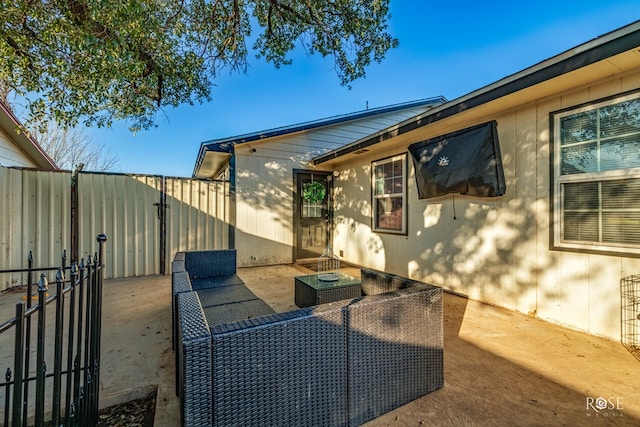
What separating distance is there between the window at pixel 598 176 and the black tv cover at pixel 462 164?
0.62 meters

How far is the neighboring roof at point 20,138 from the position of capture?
4422 mm

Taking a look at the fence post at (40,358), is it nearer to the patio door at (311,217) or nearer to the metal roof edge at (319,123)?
the metal roof edge at (319,123)

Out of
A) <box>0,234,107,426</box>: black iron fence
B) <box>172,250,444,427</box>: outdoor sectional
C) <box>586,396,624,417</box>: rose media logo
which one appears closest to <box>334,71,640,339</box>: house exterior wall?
<box>586,396,624,417</box>: rose media logo

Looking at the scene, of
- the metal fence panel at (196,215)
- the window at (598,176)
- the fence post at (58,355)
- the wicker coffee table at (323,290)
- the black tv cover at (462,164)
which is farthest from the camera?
the metal fence panel at (196,215)

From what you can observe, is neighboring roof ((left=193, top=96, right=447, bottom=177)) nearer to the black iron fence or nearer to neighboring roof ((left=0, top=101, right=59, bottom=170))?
neighboring roof ((left=0, top=101, right=59, bottom=170))

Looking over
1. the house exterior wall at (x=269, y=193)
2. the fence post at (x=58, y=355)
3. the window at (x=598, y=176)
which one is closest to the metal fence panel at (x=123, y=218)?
the house exterior wall at (x=269, y=193)

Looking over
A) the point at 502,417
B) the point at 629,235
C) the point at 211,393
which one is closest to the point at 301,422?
the point at 211,393

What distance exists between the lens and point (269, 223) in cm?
653

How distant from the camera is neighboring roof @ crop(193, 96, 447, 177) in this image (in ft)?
19.9

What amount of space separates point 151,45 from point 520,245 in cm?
582

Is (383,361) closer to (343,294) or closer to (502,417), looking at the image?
(502,417)

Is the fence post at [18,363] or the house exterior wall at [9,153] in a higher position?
the house exterior wall at [9,153]

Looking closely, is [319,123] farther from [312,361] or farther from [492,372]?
[312,361]

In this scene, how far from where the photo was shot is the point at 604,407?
176cm
